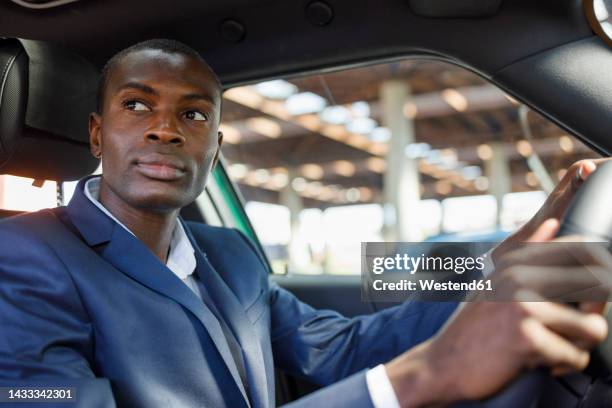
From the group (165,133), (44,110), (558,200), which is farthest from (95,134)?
(558,200)

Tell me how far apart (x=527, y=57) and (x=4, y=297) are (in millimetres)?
1002

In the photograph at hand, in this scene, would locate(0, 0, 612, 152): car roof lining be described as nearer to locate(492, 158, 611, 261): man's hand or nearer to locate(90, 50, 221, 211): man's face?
locate(90, 50, 221, 211): man's face

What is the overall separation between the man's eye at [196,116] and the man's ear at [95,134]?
18cm

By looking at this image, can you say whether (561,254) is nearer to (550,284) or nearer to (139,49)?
(550,284)

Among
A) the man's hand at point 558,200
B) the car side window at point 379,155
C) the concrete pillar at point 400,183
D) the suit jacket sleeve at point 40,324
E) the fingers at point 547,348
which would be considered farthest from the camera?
the concrete pillar at point 400,183

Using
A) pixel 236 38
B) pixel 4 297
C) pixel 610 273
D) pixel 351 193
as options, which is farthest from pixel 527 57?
pixel 351 193

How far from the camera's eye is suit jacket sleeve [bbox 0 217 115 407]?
2.81 ft

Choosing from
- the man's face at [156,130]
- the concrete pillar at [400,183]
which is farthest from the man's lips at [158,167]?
the concrete pillar at [400,183]

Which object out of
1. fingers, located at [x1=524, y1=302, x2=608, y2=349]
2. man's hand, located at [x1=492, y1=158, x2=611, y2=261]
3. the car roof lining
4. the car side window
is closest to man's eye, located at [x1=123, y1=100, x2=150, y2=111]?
the car side window

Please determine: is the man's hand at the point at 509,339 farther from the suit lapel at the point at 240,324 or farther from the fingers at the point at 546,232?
the suit lapel at the point at 240,324

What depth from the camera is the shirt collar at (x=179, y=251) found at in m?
1.23

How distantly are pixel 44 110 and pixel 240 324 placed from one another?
0.54 metres

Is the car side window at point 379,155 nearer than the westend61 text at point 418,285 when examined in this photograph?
No

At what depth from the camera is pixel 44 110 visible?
1229 millimetres
